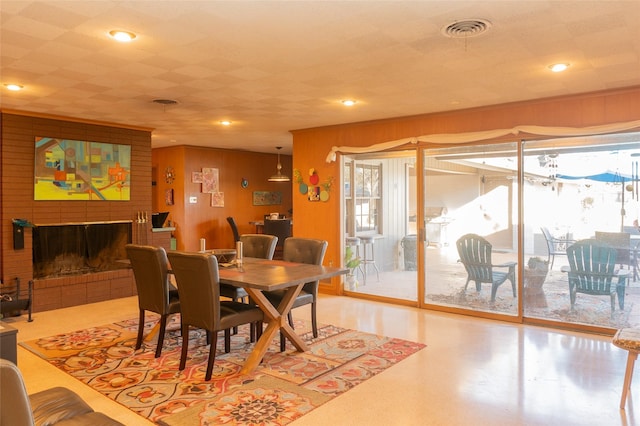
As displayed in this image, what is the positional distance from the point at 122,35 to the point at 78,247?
3905 millimetres

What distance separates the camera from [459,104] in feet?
16.3

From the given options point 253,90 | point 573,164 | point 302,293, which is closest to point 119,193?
point 253,90

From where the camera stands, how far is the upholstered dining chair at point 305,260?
418cm

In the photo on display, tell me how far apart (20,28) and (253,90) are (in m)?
1.96

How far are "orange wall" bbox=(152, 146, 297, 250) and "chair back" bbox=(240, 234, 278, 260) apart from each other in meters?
4.06

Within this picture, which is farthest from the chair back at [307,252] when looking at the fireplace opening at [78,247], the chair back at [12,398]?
the chair back at [12,398]

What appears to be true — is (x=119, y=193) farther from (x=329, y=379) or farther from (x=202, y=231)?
(x=329, y=379)

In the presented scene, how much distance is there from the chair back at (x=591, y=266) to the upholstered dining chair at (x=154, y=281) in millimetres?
3879

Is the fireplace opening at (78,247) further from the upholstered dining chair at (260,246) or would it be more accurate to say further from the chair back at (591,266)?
the chair back at (591,266)

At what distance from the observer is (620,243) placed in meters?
4.56

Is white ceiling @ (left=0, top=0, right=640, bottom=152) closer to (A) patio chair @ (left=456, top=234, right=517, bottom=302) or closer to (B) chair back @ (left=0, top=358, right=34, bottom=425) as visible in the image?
(A) patio chair @ (left=456, top=234, right=517, bottom=302)

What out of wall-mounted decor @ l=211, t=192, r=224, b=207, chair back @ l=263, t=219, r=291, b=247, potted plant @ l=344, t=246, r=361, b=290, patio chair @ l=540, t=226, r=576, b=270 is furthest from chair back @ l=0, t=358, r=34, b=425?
wall-mounted decor @ l=211, t=192, r=224, b=207

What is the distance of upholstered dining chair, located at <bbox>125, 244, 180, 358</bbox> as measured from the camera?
3.74 m

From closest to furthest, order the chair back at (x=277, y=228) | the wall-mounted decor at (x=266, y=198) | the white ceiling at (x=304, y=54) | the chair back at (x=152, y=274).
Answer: the white ceiling at (x=304, y=54), the chair back at (x=152, y=274), the chair back at (x=277, y=228), the wall-mounted decor at (x=266, y=198)
